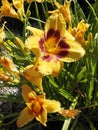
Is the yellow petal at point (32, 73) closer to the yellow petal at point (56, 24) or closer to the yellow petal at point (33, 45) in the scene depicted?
the yellow petal at point (33, 45)

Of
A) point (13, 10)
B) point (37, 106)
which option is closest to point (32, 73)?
point (37, 106)

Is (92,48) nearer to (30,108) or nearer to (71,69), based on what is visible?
(71,69)

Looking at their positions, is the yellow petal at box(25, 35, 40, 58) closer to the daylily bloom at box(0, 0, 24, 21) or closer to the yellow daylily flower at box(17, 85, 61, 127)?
the yellow daylily flower at box(17, 85, 61, 127)

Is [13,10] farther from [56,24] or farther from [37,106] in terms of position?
[37,106]

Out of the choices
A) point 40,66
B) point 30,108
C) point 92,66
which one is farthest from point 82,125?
point 40,66

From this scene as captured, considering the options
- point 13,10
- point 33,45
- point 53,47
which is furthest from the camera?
point 13,10

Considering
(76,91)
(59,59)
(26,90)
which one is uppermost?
(59,59)

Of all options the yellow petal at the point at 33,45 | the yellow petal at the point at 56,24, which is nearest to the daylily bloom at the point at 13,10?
the yellow petal at the point at 56,24

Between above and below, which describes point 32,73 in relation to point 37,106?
above
